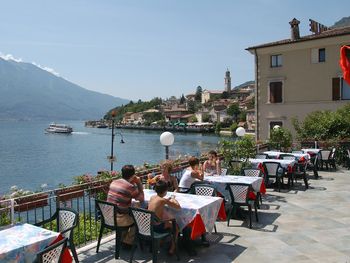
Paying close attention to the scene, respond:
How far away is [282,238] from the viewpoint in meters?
6.97

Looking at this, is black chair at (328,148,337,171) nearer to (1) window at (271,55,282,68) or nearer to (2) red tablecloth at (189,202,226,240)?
(2) red tablecloth at (189,202,226,240)

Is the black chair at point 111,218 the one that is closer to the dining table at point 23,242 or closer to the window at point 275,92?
the dining table at point 23,242

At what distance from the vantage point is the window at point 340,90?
26.7 metres

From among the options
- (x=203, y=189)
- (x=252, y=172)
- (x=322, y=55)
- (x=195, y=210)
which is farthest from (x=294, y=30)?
(x=195, y=210)

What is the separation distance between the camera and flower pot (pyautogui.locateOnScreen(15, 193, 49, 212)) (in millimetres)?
6196

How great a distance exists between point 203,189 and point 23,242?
3818 millimetres

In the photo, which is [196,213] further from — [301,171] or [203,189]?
[301,171]

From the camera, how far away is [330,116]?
753 inches

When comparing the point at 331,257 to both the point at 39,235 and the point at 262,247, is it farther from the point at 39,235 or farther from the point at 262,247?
the point at 39,235

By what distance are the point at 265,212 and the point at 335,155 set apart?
913 cm

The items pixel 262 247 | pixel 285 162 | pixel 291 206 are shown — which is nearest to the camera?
pixel 262 247

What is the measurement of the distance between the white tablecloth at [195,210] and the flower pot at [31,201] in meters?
1.74

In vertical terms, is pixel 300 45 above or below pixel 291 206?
above

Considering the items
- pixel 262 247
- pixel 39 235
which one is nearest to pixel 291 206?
pixel 262 247
